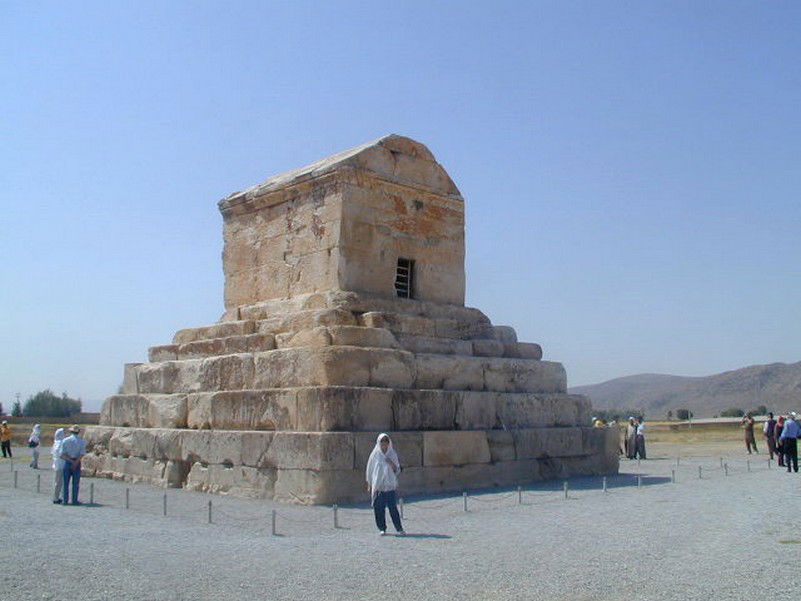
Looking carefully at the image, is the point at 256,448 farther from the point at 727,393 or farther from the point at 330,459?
the point at 727,393

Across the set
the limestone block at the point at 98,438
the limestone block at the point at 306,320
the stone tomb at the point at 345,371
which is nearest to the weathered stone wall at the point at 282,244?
the stone tomb at the point at 345,371

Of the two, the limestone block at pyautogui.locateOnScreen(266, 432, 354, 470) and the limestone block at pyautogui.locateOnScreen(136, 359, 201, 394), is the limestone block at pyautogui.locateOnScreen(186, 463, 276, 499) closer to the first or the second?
the limestone block at pyautogui.locateOnScreen(266, 432, 354, 470)

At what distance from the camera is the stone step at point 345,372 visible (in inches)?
451

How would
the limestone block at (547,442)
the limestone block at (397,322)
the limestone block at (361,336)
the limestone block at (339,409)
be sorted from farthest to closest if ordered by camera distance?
the limestone block at (547,442)
the limestone block at (397,322)
the limestone block at (361,336)
the limestone block at (339,409)

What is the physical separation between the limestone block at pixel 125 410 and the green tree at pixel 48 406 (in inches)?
1326

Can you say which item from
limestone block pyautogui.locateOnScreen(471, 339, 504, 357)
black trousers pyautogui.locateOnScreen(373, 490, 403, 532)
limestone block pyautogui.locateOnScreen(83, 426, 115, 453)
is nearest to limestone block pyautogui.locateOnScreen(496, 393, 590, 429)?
limestone block pyautogui.locateOnScreen(471, 339, 504, 357)

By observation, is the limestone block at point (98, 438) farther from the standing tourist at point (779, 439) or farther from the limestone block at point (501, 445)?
the standing tourist at point (779, 439)

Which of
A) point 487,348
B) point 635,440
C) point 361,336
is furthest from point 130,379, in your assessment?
point 635,440

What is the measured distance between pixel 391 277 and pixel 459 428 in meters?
2.86

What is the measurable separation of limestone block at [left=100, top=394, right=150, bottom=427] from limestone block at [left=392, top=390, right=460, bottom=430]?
16.8 ft

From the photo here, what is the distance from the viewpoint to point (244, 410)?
1215 cm

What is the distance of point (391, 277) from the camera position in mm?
13750

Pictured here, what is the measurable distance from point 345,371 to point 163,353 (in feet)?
17.3

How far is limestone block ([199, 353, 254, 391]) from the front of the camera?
12633 mm
